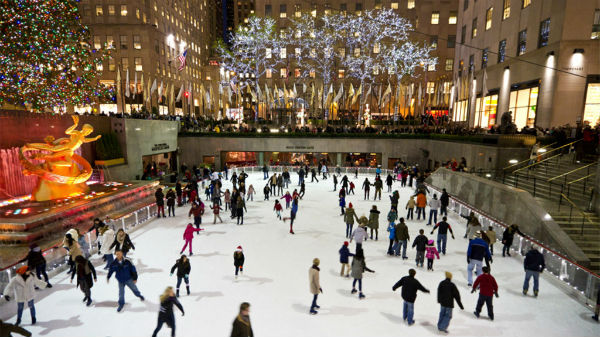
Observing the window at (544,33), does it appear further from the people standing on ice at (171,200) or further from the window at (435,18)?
the window at (435,18)

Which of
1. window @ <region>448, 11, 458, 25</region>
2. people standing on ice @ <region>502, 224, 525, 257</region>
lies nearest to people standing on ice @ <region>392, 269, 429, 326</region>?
people standing on ice @ <region>502, 224, 525, 257</region>

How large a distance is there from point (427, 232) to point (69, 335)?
37.2 ft

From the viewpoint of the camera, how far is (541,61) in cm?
2078

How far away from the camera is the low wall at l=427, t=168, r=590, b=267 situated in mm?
8898

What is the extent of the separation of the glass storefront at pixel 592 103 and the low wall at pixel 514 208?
1005 cm

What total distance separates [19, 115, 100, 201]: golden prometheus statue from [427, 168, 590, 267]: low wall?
712 inches

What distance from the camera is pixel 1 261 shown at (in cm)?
902

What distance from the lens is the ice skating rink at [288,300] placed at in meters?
6.15

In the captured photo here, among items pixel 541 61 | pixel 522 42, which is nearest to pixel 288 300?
pixel 541 61

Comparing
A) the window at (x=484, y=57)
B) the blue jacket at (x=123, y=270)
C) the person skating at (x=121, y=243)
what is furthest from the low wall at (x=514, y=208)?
the window at (x=484, y=57)

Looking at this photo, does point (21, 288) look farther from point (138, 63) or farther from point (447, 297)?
point (138, 63)

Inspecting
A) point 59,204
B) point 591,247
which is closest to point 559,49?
point 591,247

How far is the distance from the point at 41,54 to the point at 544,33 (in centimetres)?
3053

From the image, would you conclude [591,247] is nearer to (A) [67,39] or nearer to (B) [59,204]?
(B) [59,204]
